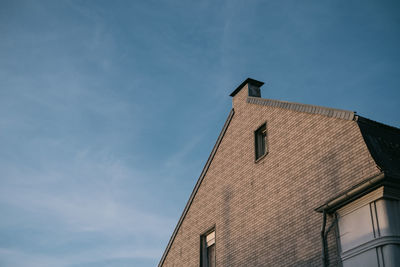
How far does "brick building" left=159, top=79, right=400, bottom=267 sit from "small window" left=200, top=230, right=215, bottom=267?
1.5 inches

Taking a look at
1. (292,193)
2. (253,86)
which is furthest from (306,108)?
(253,86)

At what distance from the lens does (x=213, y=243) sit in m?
17.5

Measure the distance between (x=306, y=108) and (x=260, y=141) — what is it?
2854 mm

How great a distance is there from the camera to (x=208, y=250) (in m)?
17.8

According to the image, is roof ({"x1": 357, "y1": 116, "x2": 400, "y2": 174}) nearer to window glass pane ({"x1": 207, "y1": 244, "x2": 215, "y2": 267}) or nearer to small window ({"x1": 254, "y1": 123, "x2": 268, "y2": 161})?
small window ({"x1": 254, "y1": 123, "x2": 268, "y2": 161})

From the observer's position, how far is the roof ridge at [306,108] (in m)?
12.5

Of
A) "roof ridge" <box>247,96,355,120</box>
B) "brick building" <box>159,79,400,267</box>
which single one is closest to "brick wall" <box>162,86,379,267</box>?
"brick building" <box>159,79,400,267</box>

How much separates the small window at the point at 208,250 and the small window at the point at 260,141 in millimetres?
3692

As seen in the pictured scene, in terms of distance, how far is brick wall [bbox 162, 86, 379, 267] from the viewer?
12.2m

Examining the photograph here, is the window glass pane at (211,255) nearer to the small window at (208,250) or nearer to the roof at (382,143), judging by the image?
the small window at (208,250)

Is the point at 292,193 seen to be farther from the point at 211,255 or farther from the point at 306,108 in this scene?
the point at 211,255

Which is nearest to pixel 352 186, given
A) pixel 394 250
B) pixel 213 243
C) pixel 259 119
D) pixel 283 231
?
pixel 394 250

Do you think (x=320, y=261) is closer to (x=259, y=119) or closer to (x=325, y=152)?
(x=325, y=152)

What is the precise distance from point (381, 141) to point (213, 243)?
8010 millimetres
